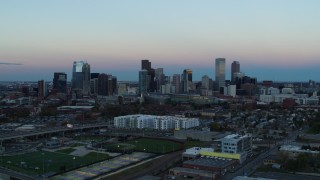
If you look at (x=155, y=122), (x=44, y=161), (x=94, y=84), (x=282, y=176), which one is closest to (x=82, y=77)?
(x=94, y=84)

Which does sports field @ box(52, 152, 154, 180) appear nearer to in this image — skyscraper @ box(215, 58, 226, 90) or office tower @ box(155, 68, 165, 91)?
office tower @ box(155, 68, 165, 91)

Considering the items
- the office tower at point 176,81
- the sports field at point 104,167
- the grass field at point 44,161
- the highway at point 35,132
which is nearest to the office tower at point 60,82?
the office tower at point 176,81

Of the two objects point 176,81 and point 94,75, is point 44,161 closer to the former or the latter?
point 94,75

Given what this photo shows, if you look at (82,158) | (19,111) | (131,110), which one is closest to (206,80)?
(131,110)

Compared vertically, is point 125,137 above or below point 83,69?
below

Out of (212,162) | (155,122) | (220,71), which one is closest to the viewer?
(212,162)

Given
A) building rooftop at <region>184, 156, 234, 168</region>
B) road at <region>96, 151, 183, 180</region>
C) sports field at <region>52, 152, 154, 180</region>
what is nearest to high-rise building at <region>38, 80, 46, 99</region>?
sports field at <region>52, 152, 154, 180</region>

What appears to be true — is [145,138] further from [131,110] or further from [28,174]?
[131,110]
